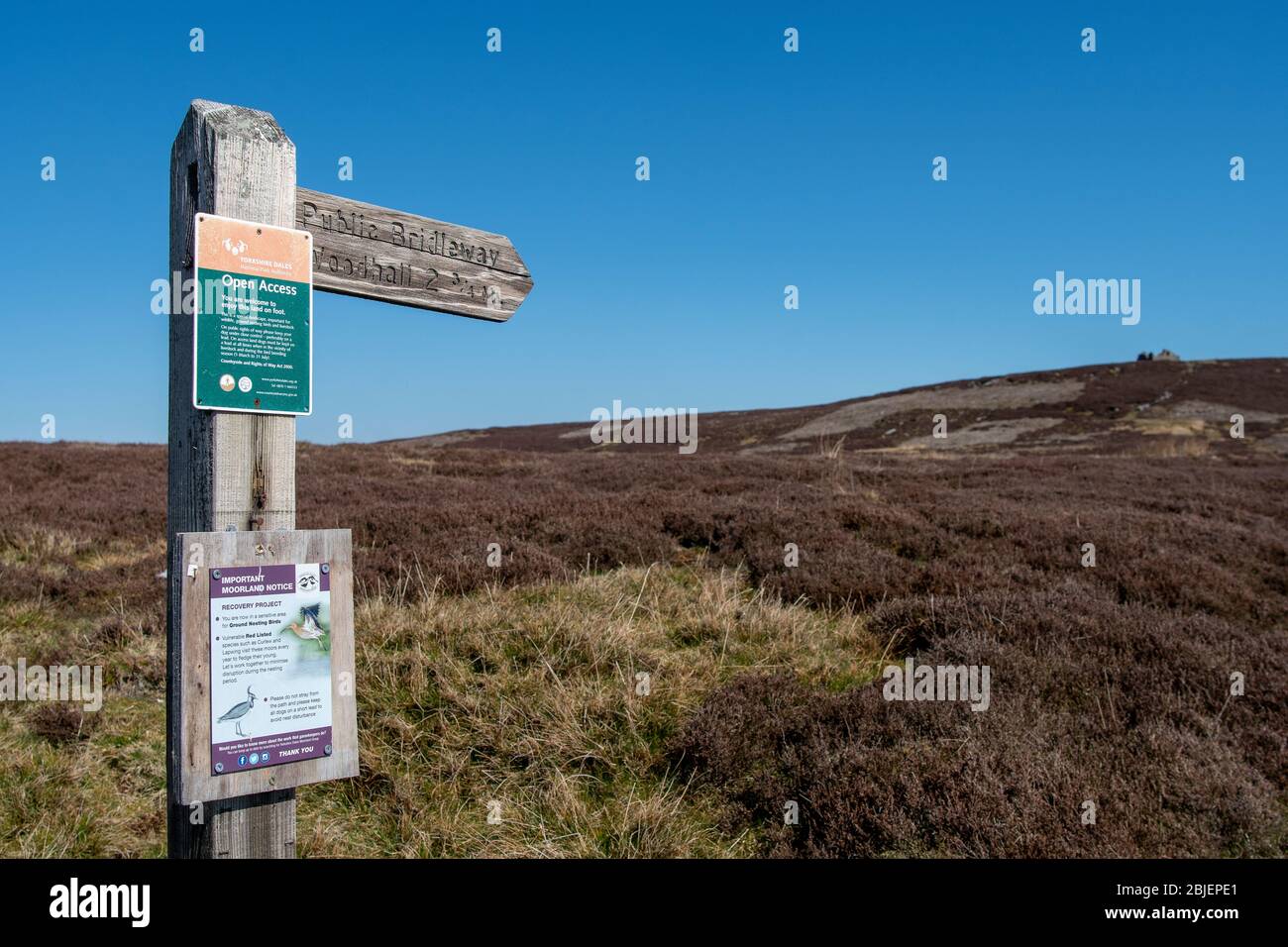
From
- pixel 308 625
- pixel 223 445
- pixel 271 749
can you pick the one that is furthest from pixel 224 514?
pixel 271 749

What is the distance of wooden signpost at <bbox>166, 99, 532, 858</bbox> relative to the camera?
7.90 ft

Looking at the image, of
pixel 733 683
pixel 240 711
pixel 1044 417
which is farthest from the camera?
pixel 1044 417

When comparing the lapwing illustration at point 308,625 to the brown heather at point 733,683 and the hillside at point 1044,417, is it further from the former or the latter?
the hillside at point 1044,417

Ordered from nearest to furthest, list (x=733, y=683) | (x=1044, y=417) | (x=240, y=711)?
(x=240, y=711), (x=733, y=683), (x=1044, y=417)

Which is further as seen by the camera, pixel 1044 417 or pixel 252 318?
pixel 1044 417

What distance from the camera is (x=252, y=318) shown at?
2.58 m

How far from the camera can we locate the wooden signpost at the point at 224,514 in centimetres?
241

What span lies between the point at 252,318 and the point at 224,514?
2.09ft

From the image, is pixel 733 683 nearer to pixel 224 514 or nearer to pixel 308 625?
pixel 308 625

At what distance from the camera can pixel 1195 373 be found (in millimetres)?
46625

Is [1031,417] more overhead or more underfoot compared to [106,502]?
more overhead
